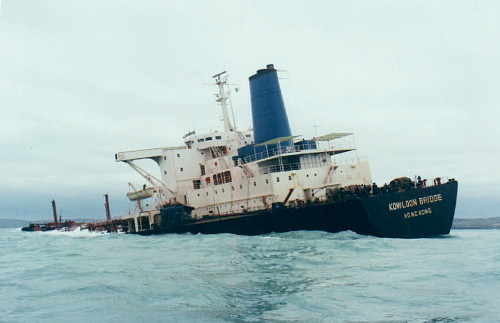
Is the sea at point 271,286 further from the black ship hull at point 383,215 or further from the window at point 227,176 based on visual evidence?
the window at point 227,176

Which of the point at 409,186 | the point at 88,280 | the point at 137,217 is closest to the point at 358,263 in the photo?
the point at 88,280

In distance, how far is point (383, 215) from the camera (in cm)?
2152

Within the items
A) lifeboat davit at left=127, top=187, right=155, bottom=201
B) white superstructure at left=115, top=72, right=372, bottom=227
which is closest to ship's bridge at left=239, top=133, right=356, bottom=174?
white superstructure at left=115, top=72, right=372, bottom=227

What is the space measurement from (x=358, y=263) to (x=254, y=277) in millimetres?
3731

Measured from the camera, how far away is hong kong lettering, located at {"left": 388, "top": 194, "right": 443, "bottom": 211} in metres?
21.8

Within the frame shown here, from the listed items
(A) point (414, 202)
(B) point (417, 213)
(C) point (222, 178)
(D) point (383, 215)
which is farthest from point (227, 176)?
(B) point (417, 213)

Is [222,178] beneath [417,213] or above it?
above

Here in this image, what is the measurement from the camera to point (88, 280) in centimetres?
1329

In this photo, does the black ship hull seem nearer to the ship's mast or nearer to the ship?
the ship

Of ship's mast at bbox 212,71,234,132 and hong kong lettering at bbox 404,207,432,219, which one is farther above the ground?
ship's mast at bbox 212,71,234,132

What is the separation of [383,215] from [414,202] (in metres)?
1.96

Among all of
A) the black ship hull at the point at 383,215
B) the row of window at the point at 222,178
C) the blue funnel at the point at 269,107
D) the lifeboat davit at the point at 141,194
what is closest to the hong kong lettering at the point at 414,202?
the black ship hull at the point at 383,215

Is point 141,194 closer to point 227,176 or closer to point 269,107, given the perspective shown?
point 227,176

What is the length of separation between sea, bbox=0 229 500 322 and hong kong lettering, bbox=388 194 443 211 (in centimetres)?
352
